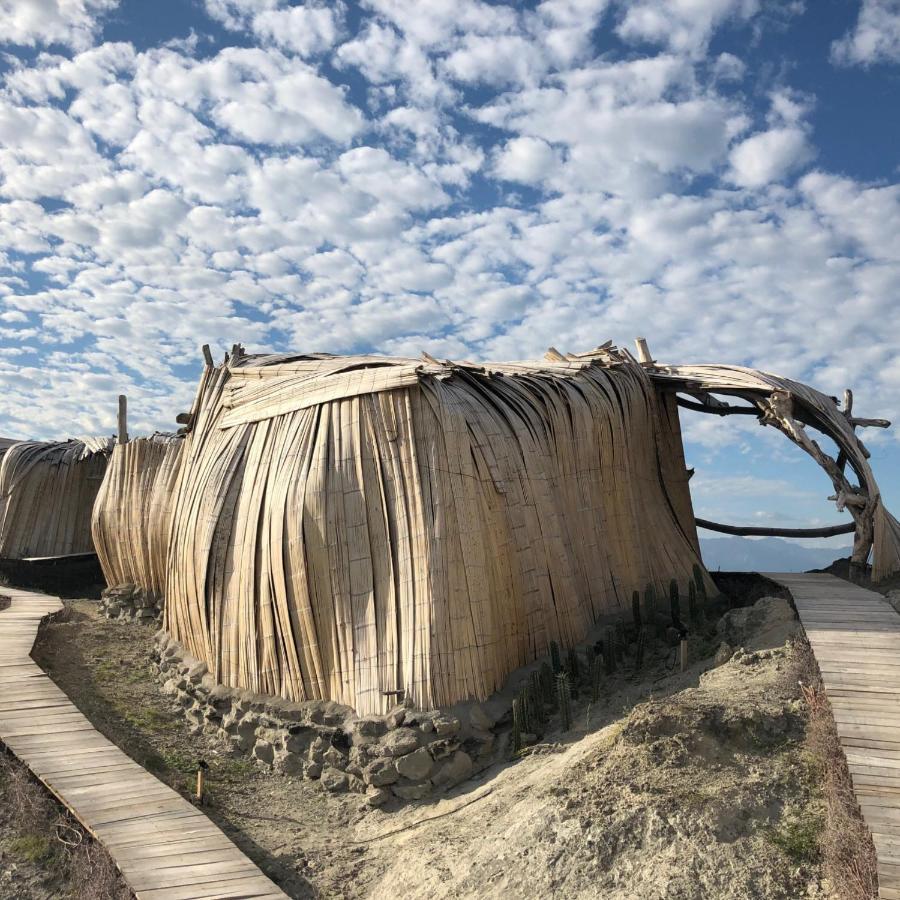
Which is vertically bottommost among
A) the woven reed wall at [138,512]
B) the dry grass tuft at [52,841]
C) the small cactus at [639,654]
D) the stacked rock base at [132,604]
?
the dry grass tuft at [52,841]

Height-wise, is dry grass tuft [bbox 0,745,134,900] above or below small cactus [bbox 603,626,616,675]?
below

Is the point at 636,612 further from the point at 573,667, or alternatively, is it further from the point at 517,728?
the point at 517,728

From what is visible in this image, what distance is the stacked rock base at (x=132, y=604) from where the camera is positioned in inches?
545

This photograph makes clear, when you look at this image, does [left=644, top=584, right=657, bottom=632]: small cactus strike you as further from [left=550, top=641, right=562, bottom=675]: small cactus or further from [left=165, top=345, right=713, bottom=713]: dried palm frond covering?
[left=550, top=641, right=562, bottom=675]: small cactus

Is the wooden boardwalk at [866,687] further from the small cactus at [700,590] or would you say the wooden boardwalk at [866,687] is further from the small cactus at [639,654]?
the small cactus at [639,654]

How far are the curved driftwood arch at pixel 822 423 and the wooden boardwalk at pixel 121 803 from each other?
897cm

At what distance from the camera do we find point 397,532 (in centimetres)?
875

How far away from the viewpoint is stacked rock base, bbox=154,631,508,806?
8.01m

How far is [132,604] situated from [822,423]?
37.9 ft

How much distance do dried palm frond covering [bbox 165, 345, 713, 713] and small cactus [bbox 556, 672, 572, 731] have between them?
71cm

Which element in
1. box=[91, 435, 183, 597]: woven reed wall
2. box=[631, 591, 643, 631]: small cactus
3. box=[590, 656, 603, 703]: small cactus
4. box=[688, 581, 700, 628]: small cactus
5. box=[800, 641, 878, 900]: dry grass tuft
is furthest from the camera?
box=[91, 435, 183, 597]: woven reed wall

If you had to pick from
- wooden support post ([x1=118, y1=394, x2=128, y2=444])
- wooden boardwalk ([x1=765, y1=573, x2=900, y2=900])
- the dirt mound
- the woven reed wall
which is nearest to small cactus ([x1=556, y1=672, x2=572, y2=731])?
the dirt mound

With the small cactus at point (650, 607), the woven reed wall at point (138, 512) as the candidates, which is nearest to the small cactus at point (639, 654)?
the small cactus at point (650, 607)

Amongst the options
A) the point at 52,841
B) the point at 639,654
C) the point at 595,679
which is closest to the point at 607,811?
the point at 595,679
